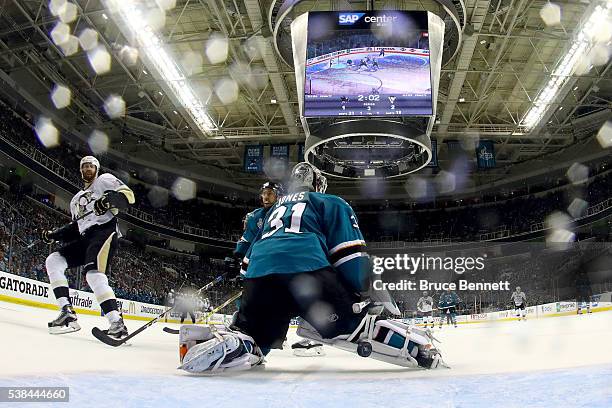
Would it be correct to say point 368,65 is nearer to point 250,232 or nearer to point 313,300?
point 250,232

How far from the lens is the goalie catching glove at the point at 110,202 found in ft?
11.7

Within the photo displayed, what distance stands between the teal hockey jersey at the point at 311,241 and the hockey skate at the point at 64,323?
2.05 metres

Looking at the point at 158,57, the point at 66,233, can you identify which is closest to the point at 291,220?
the point at 66,233

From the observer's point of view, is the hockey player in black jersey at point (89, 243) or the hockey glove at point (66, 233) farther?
the hockey glove at point (66, 233)

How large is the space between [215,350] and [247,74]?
555 inches

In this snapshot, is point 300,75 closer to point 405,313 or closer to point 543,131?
point 405,313

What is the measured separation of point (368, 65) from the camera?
32.0 feet

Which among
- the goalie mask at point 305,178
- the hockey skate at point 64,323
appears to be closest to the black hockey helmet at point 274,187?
the goalie mask at point 305,178

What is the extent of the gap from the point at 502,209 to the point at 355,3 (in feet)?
52.6

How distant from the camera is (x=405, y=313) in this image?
607 inches

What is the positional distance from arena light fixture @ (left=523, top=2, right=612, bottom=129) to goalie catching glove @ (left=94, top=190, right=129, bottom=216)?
11507 millimetres

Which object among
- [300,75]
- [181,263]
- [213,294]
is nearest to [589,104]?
[300,75]

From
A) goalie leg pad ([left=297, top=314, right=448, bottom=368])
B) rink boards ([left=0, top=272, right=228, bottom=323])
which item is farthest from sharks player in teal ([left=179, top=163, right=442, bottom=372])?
rink boards ([left=0, top=272, right=228, bottom=323])

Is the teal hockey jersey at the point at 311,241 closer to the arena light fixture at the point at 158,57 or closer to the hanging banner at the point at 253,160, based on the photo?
the arena light fixture at the point at 158,57
